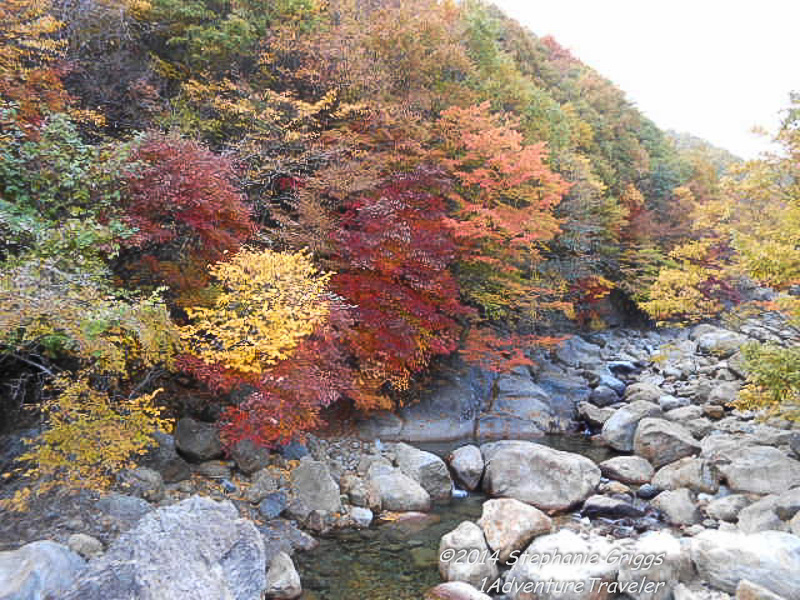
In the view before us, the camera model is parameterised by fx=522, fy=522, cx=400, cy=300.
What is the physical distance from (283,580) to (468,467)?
464cm

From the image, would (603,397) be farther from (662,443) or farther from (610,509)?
(610,509)

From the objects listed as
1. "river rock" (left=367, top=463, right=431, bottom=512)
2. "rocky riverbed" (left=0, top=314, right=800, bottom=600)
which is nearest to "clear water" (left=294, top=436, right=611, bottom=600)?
"rocky riverbed" (left=0, top=314, right=800, bottom=600)

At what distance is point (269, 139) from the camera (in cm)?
1134

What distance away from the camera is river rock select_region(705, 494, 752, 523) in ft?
26.1

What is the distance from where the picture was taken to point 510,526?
23.7 ft

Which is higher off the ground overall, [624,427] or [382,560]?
[624,427]

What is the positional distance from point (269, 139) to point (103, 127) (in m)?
3.52

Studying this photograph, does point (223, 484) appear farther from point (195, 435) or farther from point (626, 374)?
point (626, 374)

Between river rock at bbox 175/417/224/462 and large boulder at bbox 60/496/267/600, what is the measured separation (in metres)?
2.98

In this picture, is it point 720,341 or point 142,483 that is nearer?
point 142,483

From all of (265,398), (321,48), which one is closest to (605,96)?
(321,48)

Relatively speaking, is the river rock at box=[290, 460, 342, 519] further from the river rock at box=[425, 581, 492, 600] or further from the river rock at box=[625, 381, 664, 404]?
the river rock at box=[625, 381, 664, 404]

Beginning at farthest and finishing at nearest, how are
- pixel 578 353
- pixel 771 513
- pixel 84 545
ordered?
pixel 578 353 → pixel 771 513 → pixel 84 545

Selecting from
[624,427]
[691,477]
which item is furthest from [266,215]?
[691,477]
